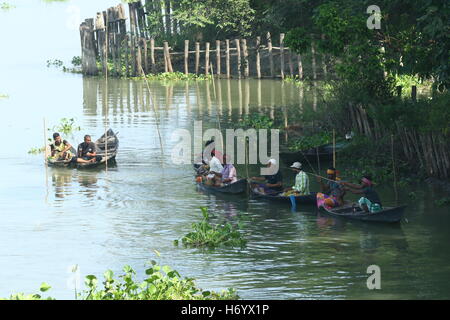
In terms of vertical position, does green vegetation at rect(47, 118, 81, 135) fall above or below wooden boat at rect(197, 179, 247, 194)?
above

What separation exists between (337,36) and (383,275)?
6.73 metres

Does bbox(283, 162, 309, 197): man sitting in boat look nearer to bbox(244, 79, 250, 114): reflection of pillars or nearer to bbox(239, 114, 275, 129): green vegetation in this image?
bbox(239, 114, 275, 129): green vegetation

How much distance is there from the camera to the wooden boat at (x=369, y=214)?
20609 millimetres

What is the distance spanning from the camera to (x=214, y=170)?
25359 mm

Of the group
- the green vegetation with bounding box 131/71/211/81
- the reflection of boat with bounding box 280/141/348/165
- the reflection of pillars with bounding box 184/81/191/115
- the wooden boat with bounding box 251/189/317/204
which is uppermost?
the green vegetation with bounding box 131/71/211/81

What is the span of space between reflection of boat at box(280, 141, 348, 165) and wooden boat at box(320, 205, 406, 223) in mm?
5731

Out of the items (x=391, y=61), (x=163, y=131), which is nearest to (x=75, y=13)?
(x=163, y=131)

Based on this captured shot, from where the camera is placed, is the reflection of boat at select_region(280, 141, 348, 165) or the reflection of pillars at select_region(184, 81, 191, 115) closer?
the reflection of boat at select_region(280, 141, 348, 165)

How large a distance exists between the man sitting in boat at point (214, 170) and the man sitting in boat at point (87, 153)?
4556 mm

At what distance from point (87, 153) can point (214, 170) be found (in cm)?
509

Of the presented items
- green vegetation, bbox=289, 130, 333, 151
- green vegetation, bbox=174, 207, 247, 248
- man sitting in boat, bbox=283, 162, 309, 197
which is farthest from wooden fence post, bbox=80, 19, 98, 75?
green vegetation, bbox=174, 207, 247, 248

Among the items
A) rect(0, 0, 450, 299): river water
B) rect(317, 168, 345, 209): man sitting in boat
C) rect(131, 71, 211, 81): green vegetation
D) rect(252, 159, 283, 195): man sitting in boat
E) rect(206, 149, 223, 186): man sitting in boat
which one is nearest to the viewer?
rect(0, 0, 450, 299): river water

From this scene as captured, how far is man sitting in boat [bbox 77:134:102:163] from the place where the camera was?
28550 mm

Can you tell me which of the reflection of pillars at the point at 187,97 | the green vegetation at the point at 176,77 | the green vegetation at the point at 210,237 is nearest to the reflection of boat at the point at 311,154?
the green vegetation at the point at 210,237
